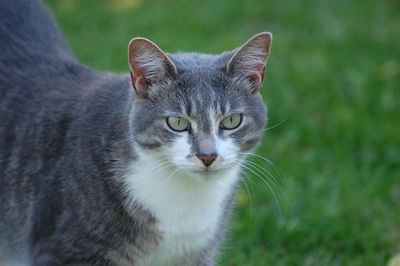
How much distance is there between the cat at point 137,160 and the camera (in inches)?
110

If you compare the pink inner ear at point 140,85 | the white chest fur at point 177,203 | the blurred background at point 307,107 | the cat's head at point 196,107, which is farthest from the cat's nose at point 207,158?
the blurred background at point 307,107

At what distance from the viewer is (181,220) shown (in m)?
2.95

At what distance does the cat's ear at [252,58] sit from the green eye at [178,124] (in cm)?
30

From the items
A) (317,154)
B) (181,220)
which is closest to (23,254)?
(181,220)

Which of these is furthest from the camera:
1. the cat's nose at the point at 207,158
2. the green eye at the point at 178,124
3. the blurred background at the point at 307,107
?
the blurred background at the point at 307,107

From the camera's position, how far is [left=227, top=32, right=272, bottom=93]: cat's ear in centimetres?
284

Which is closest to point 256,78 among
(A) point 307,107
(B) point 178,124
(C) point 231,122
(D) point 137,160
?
(C) point 231,122

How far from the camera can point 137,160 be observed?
9.47ft

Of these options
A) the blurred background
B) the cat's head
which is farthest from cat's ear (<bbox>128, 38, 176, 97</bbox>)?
the blurred background

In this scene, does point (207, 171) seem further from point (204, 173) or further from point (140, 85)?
point (140, 85)

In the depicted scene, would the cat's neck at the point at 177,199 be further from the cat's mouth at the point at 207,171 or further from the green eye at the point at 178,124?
the green eye at the point at 178,124

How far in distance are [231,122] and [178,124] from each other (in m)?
0.23

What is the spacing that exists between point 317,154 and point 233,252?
44.6 inches

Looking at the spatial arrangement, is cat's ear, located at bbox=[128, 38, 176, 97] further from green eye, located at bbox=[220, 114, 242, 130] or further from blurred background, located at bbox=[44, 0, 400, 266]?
blurred background, located at bbox=[44, 0, 400, 266]
